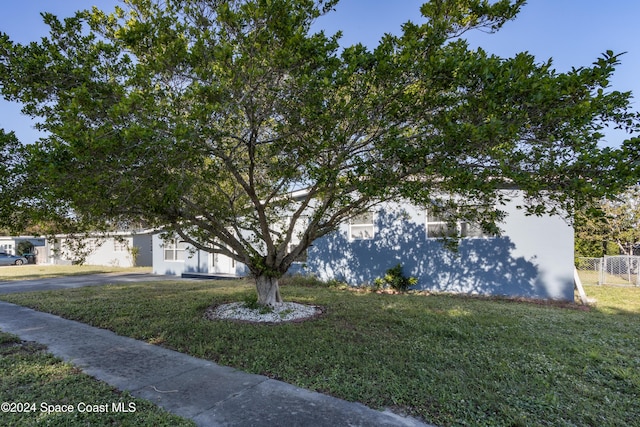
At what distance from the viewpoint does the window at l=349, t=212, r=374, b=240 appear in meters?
13.1

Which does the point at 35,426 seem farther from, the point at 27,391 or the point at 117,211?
the point at 117,211

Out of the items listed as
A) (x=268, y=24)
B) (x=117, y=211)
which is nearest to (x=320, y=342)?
→ (x=117, y=211)

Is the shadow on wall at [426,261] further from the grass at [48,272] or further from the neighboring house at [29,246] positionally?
the neighboring house at [29,246]

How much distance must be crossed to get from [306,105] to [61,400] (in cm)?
450

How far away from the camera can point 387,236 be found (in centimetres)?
1265

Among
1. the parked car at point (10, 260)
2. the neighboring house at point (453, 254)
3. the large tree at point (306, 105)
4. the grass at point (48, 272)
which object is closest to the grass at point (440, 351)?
the neighboring house at point (453, 254)

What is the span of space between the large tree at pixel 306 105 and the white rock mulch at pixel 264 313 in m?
2.86

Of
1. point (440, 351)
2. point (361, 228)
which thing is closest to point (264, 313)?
point (440, 351)

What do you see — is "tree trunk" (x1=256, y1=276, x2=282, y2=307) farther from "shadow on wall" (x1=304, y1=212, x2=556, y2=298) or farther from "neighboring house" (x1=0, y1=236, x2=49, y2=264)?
"neighboring house" (x1=0, y1=236, x2=49, y2=264)

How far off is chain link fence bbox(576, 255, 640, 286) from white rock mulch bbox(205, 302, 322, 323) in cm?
1227

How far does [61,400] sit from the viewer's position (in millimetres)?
3699

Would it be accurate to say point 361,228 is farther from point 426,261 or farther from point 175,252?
point 175,252

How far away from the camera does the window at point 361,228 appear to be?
516 inches

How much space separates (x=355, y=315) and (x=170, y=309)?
14.5 feet
